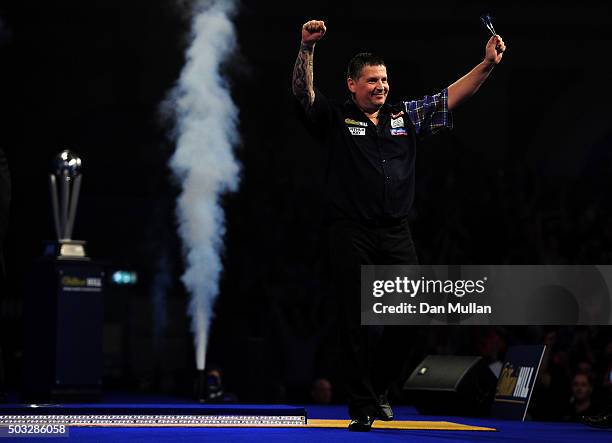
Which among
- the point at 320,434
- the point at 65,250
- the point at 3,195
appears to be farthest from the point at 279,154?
the point at 3,195

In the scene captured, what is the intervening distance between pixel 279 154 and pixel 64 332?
1149 cm

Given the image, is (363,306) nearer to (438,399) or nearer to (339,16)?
(438,399)

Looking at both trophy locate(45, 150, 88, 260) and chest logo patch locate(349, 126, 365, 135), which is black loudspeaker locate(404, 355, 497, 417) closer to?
chest logo patch locate(349, 126, 365, 135)

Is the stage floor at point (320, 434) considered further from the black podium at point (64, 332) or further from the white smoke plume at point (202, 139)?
the white smoke plume at point (202, 139)

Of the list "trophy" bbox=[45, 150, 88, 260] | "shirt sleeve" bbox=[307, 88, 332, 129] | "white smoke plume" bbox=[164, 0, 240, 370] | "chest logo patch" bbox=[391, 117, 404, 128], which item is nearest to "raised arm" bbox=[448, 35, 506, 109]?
"chest logo patch" bbox=[391, 117, 404, 128]

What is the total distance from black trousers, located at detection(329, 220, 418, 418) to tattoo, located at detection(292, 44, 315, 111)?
21.6 inches

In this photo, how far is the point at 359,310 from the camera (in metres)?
4.50

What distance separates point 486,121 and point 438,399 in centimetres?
1409

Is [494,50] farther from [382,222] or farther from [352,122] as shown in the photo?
[382,222]

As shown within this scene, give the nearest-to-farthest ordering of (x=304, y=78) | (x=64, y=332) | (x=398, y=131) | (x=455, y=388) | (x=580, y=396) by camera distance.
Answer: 1. (x=304, y=78)
2. (x=398, y=131)
3. (x=455, y=388)
4. (x=580, y=396)
5. (x=64, y=332)

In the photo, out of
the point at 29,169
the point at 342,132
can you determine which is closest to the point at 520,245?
the point at 29,169

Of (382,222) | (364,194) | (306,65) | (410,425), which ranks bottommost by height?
(410,425)

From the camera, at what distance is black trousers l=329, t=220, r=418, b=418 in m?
4.50

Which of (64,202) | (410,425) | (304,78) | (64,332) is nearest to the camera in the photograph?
(304,78)
